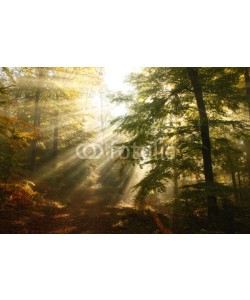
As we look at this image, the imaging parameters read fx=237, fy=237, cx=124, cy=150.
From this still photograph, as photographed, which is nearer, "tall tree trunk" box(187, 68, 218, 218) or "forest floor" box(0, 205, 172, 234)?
"forest floor" box(0, 205, 172, 234)

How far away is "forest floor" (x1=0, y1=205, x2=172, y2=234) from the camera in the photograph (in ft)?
21.4

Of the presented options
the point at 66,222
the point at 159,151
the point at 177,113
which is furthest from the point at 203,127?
the point at 66,222

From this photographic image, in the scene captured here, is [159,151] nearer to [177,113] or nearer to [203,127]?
[177,113]

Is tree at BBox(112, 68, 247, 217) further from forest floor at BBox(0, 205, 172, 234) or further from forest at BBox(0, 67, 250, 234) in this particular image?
forest floor at BBox(0, 205, 172, 234)

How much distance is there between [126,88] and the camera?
798 cm

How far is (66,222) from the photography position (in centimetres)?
767

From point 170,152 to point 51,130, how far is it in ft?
27.5

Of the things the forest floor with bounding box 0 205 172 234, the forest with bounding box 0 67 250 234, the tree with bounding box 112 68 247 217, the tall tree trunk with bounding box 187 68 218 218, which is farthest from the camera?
the tall tree trunk with bounding box 187 68 218 218

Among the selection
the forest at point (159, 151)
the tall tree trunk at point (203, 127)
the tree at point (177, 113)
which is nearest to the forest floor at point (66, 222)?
the forest at point (159, 151)

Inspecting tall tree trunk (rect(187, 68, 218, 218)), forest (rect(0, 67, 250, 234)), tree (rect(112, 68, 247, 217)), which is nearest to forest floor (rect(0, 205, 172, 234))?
forest (rect(0, 67, 250, 234))

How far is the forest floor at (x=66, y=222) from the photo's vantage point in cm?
651
